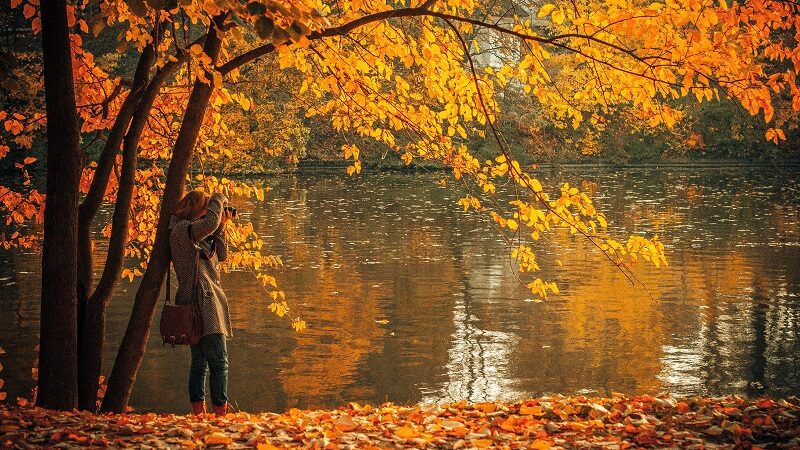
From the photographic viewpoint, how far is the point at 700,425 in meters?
6.15

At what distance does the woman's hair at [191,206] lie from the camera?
23.7 feet

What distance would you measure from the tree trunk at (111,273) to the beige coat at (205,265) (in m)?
1.10

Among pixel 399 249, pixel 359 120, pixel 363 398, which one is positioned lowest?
pixel 363 398

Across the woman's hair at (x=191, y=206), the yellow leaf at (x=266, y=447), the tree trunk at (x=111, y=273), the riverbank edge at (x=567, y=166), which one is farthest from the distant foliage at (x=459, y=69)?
the riverbank edge at (x=567, y=166)

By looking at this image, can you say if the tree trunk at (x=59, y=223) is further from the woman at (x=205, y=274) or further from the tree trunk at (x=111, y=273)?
the woman at (x=205, y=274)

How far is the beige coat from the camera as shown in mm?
7109

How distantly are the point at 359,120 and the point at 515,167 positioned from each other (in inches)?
94.8

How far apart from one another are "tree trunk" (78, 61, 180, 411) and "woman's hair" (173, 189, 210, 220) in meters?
1.14

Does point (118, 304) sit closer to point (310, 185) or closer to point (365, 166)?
point (310, 185)

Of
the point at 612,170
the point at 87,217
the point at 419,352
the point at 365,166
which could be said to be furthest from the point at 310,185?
the point at 87,217

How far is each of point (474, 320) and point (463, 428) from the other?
6942 millimetres

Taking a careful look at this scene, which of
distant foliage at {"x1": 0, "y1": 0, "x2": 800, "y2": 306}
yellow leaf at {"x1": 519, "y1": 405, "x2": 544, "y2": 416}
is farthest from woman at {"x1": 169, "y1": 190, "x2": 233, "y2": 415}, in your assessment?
yellow leaf at {"x1": 519, "y1": 405, "x2": 544, "y2": 416}

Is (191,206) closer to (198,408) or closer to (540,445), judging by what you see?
(198,408)

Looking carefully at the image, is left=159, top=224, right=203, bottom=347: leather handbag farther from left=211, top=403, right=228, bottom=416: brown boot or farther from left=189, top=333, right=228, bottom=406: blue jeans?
left=211, top=403, right=228, bottom=416: brown boot
